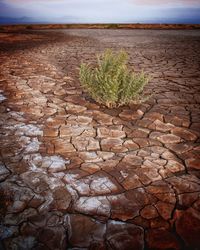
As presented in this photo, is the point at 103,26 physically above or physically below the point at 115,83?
below

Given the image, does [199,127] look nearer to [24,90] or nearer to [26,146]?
[26,146]

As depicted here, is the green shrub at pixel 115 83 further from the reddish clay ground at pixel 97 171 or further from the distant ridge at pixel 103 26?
the distant ridge at pixel 103 26

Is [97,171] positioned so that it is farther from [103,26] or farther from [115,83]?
[103,26]

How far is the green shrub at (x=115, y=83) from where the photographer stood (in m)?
3.71

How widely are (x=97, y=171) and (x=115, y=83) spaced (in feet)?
5.41

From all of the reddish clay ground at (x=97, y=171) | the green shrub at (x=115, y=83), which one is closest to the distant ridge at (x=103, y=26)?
the reddish clay ground at (x=97, y=171)

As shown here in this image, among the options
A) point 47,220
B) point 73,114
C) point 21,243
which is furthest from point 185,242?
point 73,114

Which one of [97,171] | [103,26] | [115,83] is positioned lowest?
[97,171]

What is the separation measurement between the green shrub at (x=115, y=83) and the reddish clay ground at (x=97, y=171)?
0.17 meters

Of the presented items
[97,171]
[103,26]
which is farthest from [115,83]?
[103,26]

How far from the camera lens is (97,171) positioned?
95.0 inches

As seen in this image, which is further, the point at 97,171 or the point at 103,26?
the point at 103,26

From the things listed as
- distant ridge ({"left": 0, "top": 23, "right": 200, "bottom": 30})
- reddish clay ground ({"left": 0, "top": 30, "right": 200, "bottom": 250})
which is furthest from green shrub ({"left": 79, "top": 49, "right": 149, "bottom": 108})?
distant ridge ({"left": 0, "top": 23, "right": 200, "bottom": 30})

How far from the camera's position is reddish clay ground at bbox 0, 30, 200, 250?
1763 mm
